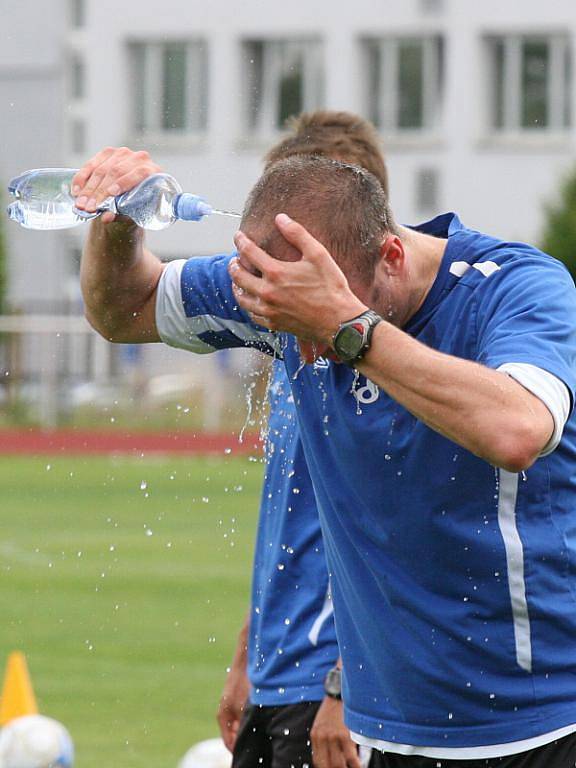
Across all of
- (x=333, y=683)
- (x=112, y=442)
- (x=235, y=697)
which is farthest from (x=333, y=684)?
(x=112, y=442)

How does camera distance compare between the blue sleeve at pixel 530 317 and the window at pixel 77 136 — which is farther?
the window at pixel 77 136

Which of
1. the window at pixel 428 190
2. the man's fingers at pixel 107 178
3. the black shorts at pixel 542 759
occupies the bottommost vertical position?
the black shorts at pixel 542 759

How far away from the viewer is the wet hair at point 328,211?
3.25 m

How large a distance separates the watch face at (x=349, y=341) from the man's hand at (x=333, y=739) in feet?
5.18

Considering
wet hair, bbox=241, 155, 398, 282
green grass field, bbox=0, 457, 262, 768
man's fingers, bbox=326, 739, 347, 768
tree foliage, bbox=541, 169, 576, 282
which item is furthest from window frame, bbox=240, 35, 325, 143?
wet hair, bbox=241, 155, 398, 282

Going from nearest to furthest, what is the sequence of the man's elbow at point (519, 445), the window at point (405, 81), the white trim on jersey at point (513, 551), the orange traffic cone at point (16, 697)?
the man's elbow at point (519, 445) < the white trim on jersey at point (513, 551) < the orange traffic cone at point (16, 697) < the window at point (405, 81)

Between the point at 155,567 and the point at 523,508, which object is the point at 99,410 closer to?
the point at 155,567

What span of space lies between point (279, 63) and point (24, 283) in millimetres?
7216

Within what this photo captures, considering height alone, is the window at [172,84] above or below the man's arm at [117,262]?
above

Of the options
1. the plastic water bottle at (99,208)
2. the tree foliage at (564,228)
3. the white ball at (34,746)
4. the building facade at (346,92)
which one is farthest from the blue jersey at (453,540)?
the building facade at (346,92)

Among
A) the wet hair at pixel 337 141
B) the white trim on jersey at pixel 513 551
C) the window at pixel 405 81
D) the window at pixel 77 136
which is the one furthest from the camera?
the window at pixel 77 136

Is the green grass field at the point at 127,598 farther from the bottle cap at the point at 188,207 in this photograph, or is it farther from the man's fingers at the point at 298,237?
the man's fingers at the point at 298,237

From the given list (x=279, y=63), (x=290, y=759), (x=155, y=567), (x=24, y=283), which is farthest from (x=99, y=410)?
(x=290, y=759)

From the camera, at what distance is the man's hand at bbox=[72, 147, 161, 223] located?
154 inches
